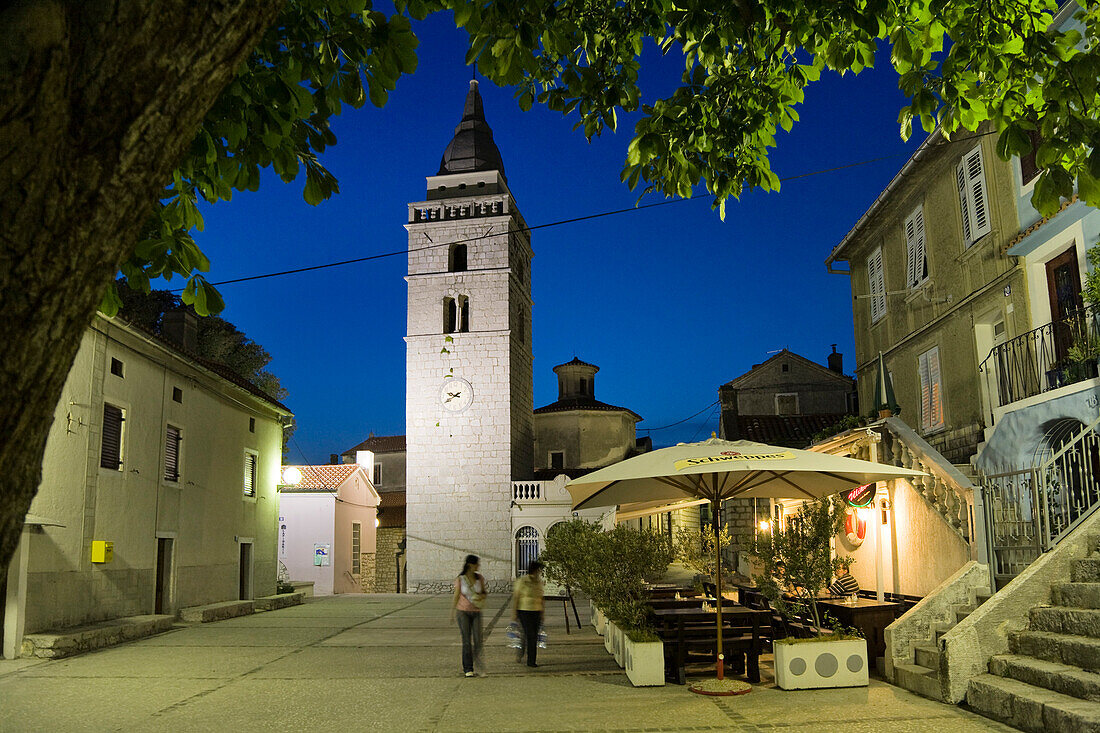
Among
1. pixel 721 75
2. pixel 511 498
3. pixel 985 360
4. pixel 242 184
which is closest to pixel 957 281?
pixel 985 360

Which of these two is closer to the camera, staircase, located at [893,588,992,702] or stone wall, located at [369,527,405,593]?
staircase, located at [893,588,992,702]

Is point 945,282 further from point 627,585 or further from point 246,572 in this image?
point 246,572

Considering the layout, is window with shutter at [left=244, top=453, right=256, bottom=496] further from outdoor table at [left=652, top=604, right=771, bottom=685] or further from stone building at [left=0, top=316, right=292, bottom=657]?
outdoor table at [left=652, top=604, right=771, bottom=685]

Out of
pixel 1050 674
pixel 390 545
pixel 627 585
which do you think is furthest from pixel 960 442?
pixel 390 545

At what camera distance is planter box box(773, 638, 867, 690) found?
372 inches

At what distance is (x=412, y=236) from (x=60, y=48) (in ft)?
122

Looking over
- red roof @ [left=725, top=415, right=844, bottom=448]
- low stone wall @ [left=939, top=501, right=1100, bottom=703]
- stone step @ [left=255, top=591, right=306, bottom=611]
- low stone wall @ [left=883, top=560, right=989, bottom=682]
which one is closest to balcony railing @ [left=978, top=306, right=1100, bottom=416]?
low stone wall @ [left=939, top=501, right=1100, bottom=703]

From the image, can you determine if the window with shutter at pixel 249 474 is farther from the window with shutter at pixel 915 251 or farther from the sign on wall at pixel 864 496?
the window with shutter at pixel 915 251

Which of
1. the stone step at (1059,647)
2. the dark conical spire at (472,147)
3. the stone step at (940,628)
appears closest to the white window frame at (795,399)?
the dark conical spire at (472,147)

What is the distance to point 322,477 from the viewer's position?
1393 inches

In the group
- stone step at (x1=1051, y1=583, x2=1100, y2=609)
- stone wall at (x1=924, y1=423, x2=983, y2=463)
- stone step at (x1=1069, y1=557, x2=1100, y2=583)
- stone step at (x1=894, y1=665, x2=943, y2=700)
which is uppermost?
stone wall at (x1=924, y1=423, x2=983, y2=463)

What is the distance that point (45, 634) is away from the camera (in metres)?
13.4

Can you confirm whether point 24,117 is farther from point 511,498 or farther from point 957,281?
point 511,498

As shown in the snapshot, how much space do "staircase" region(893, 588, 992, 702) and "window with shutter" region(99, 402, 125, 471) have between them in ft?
47.2
